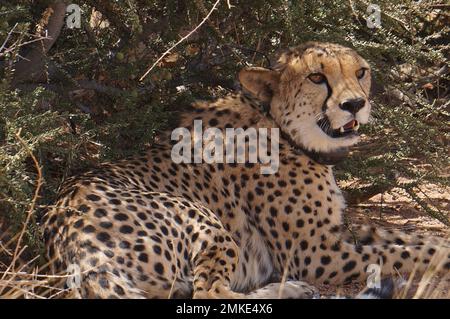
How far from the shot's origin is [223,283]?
4.01m

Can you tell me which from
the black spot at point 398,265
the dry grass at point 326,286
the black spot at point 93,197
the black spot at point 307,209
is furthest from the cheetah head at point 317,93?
the black spot at point 93,197

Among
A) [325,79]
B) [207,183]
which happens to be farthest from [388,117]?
[207,183]

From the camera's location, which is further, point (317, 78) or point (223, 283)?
point (317, 78)

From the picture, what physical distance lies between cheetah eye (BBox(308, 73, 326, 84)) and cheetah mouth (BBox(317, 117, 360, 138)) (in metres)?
0.18

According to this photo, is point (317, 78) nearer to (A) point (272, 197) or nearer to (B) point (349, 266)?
(A) point (272, 197)

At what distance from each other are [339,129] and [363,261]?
637 millimetres

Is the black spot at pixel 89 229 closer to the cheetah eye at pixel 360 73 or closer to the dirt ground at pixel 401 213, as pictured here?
the cheetah eye at pixel 360 73

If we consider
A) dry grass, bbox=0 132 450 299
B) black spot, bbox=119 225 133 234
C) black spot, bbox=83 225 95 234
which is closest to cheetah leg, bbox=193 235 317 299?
dry grass, bbox=0 132 450 299

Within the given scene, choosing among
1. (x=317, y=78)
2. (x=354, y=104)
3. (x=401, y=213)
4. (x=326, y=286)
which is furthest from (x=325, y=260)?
(x=401, y=213)

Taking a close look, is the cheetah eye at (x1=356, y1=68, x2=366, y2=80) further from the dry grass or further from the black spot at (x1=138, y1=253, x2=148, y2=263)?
the black spot at (x1=138, y1=253, x2=148, y2=263)

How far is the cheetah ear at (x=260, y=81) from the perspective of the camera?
4.81m

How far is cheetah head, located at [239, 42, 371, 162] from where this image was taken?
4.62m

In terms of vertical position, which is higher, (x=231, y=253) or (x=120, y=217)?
(x=120, y=217)

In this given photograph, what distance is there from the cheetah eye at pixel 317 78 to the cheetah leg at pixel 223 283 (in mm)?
973
